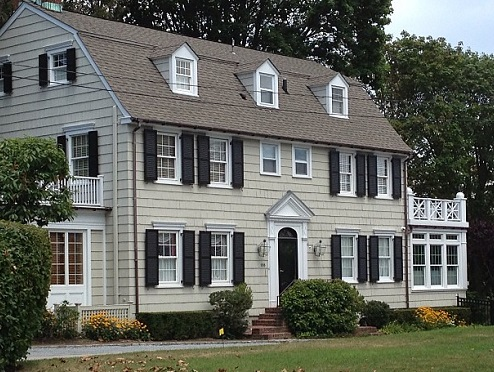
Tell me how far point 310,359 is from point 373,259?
1893 cm

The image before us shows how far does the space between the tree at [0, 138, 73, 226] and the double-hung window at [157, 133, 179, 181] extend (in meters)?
6.34

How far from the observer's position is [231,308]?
32.7 meters

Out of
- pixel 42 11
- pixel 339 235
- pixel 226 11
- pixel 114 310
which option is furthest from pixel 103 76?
pixel 226 11

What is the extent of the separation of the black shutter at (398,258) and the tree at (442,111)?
11.7 meters

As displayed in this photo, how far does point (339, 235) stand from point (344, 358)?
1757 cm

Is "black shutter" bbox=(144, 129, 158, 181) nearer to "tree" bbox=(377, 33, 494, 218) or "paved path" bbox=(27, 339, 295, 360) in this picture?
"paved path" bbox=(27, 339, 295, 360)

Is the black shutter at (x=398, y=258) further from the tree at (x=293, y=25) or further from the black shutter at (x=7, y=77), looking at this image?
the black shutter at (x=7, y=77)

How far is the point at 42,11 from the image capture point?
34312mm

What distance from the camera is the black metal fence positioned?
41781mm

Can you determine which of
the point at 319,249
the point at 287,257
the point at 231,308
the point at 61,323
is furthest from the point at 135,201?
the point at 319,249

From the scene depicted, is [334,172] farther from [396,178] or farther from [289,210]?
[396,178]

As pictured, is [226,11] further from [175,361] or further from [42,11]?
[175,361]

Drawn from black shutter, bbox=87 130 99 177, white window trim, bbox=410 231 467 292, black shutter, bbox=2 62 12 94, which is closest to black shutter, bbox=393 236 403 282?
white window trim, bbox=410 231 467 292

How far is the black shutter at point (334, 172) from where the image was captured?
125 feet
